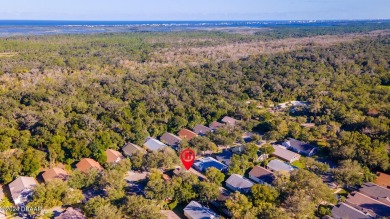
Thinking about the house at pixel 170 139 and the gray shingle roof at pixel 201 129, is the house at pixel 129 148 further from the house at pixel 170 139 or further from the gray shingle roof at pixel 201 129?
the gray shingle roof at pixel 201 129

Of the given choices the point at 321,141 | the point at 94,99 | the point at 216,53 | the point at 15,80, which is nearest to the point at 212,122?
the point at 321,141

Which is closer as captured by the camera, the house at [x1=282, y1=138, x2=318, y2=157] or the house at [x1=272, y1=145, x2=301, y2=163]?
the house at [x1=272, y1=145, x2=301, y2=163]

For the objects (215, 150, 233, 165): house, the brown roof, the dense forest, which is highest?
the dense forest

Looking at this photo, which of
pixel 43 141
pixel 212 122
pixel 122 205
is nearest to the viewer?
pixel 122 205

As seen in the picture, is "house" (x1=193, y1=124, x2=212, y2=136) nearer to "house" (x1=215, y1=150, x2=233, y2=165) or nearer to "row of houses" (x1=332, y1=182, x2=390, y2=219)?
"house" (x1=215, y1=150, x2=233, y2=165)

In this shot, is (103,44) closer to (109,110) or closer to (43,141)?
(109,110)

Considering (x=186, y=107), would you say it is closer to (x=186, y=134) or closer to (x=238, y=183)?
(x=186, y=134)

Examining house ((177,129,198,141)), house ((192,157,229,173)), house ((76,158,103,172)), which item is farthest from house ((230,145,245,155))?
house ((76,158,103,172))

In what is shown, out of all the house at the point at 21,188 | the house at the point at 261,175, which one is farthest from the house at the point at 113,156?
the house at the point at 261,175
